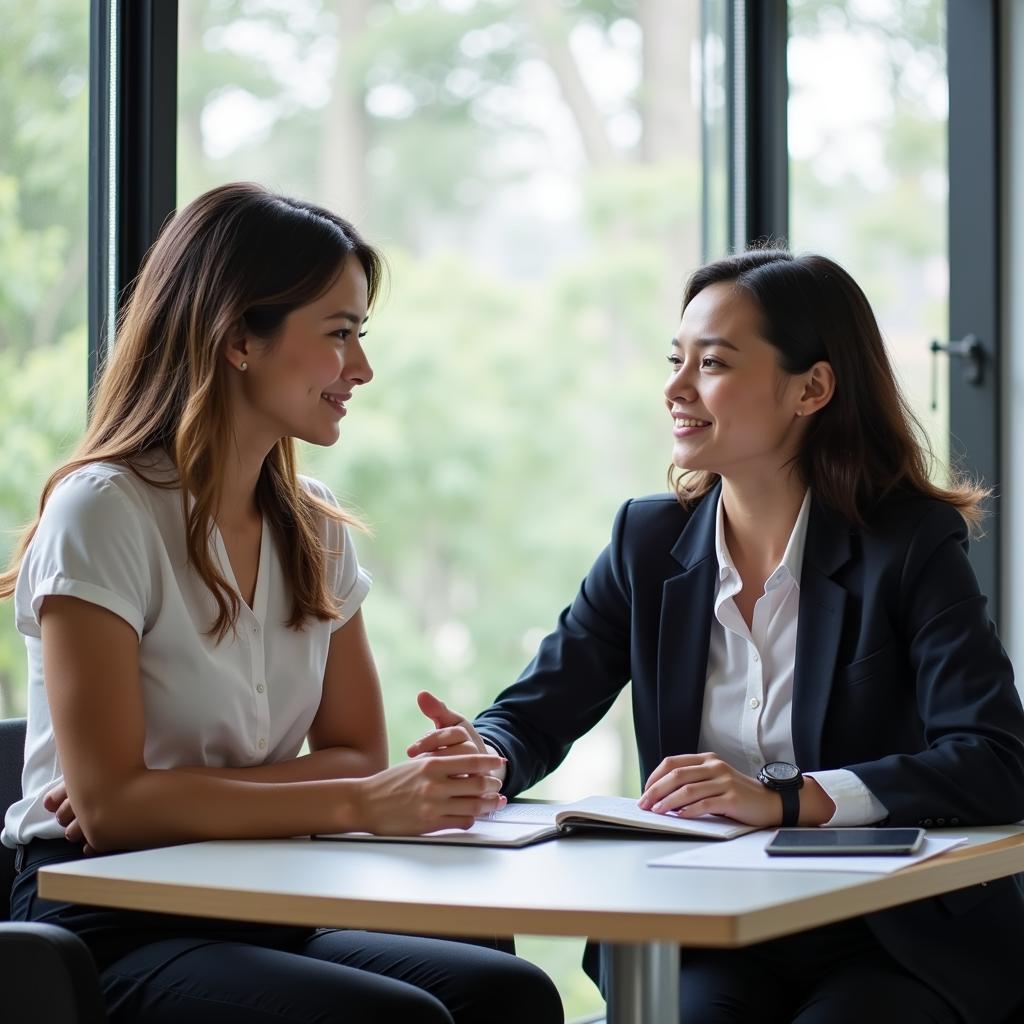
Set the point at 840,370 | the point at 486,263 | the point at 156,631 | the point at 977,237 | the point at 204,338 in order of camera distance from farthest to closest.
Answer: the point at 486,263 < the point at 977,237 < the point at 840,370 < the point at 204,338 < the point at 156,631

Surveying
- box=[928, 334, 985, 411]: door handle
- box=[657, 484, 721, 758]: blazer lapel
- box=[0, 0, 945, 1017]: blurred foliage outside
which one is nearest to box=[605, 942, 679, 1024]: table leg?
box=[657, 484, 721, 758]: blazer lapel

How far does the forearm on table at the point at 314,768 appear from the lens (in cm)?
170

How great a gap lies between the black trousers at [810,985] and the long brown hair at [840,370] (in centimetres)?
61

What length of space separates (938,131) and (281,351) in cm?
221

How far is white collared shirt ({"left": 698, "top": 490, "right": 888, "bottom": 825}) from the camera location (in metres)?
1.92

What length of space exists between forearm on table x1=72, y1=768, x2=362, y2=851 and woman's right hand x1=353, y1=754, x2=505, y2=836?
0.02m

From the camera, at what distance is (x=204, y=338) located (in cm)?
182

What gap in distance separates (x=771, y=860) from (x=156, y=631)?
0.79m

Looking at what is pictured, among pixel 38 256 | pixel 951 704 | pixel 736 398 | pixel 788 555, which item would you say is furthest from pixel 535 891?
pixel 38 256

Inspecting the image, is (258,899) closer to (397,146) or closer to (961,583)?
(961,583)

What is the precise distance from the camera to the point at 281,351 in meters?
1.87

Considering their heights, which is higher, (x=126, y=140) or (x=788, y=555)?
(x=126, y=140)

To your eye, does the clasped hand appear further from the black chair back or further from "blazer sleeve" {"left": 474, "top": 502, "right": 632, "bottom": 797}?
the black chair back

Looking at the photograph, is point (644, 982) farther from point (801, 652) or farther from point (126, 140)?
point (126, 140)
